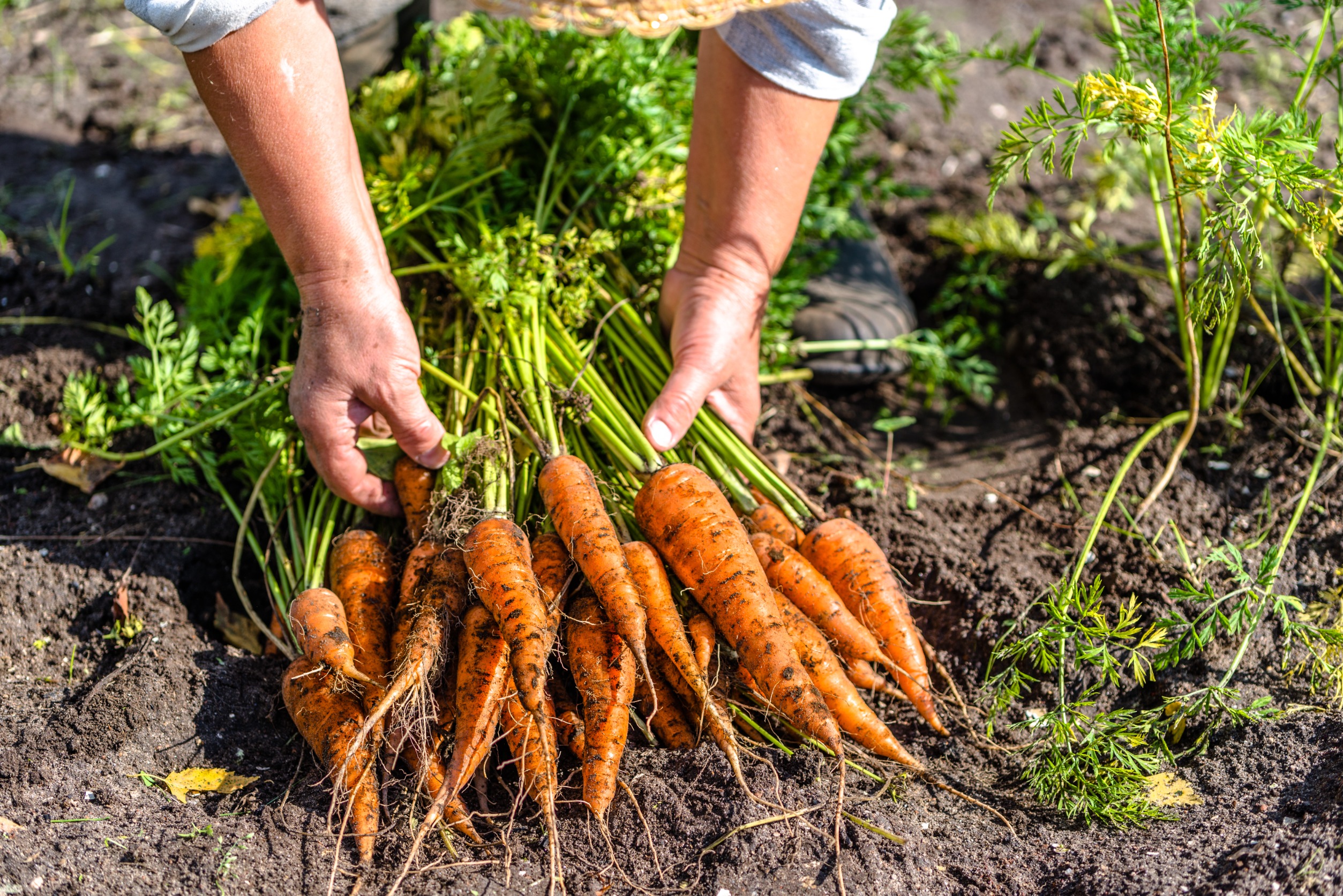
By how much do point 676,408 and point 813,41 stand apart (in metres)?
0.87

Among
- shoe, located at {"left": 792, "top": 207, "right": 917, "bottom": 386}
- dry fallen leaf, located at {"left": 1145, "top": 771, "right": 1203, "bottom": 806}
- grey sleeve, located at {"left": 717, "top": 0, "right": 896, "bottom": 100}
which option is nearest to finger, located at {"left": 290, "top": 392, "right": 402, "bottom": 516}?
grey sleeve, located at {"left": 717, "top": 0, "right": 896, "bottom": 100}

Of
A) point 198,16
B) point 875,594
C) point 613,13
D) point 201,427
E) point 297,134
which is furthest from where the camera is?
point 201,427

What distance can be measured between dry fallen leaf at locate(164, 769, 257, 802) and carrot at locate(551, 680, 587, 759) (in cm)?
63

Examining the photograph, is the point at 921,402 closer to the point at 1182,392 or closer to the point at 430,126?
the point at 1182,392

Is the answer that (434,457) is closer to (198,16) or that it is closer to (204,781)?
(204,781)

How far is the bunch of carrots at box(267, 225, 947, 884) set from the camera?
1.79 m

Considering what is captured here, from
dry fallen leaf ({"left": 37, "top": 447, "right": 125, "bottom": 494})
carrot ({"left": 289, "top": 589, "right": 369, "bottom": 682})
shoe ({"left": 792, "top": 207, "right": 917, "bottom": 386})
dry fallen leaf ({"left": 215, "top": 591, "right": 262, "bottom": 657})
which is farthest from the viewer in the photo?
shoe ({"left": 792, "top": 207, "right": 917, "bottom": 386})

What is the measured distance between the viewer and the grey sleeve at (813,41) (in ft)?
6.30

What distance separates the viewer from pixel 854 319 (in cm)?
294

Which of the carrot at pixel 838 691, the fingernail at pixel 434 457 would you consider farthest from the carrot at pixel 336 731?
the carrot at pixel 838 691

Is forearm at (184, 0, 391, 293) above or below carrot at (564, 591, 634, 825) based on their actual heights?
above

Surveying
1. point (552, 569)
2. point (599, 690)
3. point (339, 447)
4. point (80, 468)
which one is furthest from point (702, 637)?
point (80, 468)

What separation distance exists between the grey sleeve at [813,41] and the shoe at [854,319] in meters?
0.99

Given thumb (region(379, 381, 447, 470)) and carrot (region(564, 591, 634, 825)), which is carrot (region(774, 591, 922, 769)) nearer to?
carrot (region(564, 591, 634, 825))
